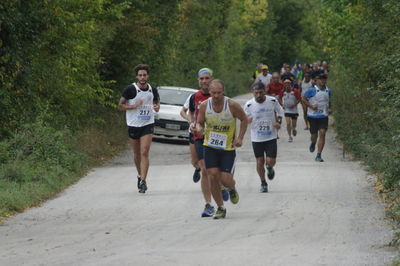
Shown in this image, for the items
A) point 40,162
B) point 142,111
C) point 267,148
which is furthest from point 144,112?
point 40,162

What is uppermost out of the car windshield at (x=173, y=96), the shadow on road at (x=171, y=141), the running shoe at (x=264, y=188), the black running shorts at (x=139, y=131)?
the black running shorts at (x=139, y=131)

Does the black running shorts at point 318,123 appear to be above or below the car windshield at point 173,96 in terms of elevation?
above

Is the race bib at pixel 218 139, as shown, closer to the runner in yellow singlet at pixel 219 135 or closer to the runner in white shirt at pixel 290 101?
the runner in yellow singlet at pixel 219 135

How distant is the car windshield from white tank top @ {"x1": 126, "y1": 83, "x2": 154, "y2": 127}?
43.9 feet

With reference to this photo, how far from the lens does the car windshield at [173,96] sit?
30047mm

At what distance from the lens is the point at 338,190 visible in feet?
53.9

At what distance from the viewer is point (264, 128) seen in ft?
54.0

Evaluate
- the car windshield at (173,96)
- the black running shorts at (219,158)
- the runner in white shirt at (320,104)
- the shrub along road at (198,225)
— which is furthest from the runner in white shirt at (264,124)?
the car windshield at (173,96)

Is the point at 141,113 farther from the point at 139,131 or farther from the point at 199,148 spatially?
the point at 199,148

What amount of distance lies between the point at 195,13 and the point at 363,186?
106ft

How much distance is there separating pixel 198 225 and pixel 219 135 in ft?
3.98

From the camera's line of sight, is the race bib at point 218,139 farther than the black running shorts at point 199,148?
No

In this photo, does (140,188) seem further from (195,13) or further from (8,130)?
(195,13)

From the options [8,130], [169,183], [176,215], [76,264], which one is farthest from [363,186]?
[76,264]
